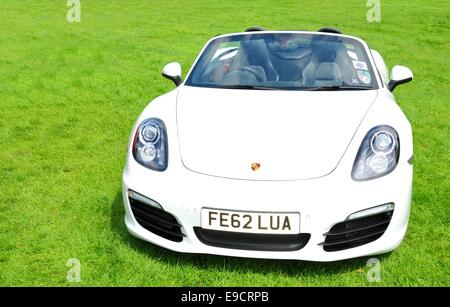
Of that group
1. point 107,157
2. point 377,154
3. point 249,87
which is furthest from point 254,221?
point 107,157

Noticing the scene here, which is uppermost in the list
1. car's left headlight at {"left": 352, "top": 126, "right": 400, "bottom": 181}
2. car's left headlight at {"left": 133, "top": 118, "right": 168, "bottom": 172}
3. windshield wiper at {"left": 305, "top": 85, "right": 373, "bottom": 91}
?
windshield wiper at {"left": 305, "top": 85, "right": 373, "bottom": 91}

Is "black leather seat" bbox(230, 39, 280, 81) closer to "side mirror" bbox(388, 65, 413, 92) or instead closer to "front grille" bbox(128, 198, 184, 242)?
"side mirror" bbox(388, 65, 413, 92)

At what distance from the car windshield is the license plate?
1.26 metres

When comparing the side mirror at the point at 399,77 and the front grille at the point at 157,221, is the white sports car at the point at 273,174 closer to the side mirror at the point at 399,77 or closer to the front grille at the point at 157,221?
the front grille at the point at 157,221

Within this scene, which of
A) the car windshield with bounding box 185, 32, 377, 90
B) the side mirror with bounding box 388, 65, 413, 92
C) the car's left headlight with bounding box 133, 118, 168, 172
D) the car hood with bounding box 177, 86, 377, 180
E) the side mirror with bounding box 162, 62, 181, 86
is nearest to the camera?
the car hood with bounding box 177, 86, 377, 180

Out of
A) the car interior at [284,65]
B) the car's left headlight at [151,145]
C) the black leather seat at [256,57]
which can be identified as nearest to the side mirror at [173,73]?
the car interior at [284,65]

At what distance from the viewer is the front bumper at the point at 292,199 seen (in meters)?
2.54

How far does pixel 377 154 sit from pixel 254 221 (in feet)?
2.69

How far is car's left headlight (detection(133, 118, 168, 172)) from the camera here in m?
2.89

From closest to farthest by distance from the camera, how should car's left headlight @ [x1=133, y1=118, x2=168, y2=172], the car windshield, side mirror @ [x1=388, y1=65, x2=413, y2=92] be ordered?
car's left headlight @ [x1=133, y1=118, x2=168, y2=172] < the car windshield < side mirror @ [x1=388, y1=65, x2=413, y2=92]

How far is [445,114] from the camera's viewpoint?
20.3 feet

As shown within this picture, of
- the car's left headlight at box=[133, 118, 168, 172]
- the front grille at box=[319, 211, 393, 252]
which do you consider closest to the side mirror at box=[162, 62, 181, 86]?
the car's left headlight at box=[133, 118, 168, 172]

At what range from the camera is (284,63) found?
3.90m

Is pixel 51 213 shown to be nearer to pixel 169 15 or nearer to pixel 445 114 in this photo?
pixel 445 114
